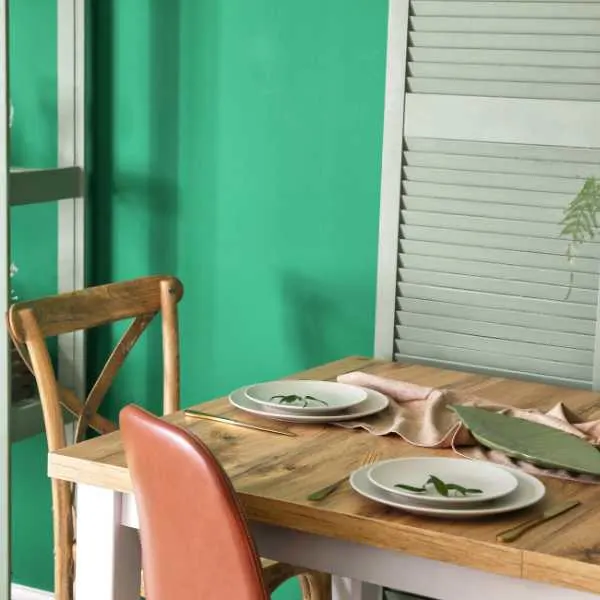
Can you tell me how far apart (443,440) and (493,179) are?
70 cm

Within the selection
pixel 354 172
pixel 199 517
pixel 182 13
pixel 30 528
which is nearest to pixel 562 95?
pixel 354 172

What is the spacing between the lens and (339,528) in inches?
61.0

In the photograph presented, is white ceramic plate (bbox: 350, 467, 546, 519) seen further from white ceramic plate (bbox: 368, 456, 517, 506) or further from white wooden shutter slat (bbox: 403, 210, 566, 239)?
white wooden shutter slat (bbox: 403, 210, 566, 239)

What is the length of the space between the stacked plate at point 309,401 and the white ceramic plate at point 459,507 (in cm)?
30

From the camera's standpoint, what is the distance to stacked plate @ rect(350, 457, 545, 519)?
1.55 metres

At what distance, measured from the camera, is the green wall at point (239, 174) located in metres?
2.68

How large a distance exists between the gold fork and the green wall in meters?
0.90

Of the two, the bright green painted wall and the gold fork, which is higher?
the bright green painted wall

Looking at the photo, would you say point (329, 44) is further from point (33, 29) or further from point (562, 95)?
point (33, 29)

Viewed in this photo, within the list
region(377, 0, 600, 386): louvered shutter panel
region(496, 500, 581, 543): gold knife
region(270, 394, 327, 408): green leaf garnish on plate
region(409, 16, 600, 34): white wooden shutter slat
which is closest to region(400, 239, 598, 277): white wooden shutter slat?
region(377, 0, 600, 386): louvered shutter panel

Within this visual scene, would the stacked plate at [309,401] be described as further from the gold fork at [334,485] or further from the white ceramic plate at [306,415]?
the gold fork at [334,485]

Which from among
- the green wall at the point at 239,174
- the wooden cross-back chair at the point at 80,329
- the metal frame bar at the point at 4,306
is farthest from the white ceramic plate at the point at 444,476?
the metal frame bar at the point at 4,306

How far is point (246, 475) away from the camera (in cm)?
170

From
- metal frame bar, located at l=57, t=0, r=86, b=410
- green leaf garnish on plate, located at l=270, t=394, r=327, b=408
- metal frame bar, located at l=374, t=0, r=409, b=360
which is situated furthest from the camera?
metal frame bar, located at l=57, t=0, r=86, b=410
